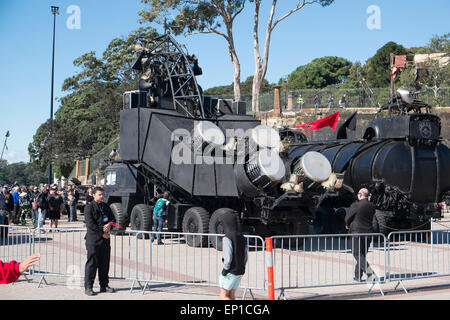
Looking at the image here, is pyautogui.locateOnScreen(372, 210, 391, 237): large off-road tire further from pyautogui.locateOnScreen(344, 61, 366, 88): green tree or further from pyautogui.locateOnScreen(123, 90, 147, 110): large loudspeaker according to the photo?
pyautogui.locateOnScreen(344, 61, 366, 88): green tree

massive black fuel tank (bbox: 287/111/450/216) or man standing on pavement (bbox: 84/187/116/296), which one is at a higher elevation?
massive black fuel tank (bbox: 287/111/450/216)

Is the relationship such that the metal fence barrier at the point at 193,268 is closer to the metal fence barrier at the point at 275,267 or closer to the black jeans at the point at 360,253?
the metal fence barrier at the point at 275,267

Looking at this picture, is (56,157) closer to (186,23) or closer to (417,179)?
(186,23)

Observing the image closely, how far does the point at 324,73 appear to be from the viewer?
8281 cm

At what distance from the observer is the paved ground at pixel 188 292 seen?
335 inches

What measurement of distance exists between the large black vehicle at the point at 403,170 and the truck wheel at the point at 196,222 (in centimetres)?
338

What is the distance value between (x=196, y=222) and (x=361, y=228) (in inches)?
251

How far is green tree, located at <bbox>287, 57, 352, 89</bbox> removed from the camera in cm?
8281

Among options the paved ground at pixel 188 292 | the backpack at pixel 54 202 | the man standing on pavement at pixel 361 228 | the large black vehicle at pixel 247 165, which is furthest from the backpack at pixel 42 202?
the man standing on pavement at pixel 361 228

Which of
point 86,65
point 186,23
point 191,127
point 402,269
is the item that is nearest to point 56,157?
point 86,65

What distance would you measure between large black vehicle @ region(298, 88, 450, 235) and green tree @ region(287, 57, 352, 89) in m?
66.8

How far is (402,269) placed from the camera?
1080 cm

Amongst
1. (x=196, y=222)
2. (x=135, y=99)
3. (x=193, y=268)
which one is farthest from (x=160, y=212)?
(x=193, y=268)

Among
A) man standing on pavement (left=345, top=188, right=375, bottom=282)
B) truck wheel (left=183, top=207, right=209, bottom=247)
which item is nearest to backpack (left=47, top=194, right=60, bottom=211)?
truck wheel (left=183, top=207, right=209, bottom=247)
